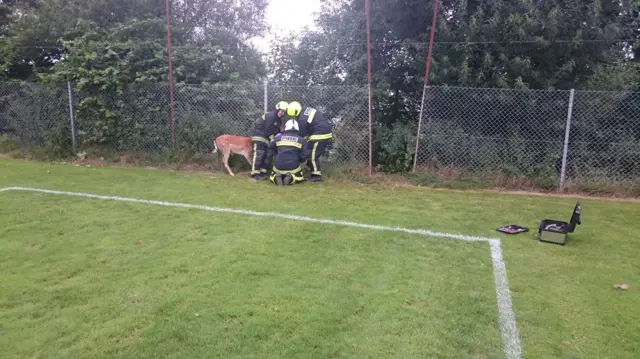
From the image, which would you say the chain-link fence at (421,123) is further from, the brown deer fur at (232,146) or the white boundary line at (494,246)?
the white boundary line at (494,246)

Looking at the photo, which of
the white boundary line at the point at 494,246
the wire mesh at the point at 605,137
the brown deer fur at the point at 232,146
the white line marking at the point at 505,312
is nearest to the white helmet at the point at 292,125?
the brown deer fur at the point at 232,146

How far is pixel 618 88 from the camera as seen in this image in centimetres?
784

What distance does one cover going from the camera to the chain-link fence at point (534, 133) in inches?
296

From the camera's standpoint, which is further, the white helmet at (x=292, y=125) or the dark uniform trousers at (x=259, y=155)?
the dark uniform trousers at (x=259, y=155)

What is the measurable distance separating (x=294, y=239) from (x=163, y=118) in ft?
19.8

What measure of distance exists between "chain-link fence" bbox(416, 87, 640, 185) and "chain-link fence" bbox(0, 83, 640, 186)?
17mm

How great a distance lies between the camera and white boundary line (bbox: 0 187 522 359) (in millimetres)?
2936

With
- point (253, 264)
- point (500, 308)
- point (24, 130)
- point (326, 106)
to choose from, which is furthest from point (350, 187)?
point (24, 130)

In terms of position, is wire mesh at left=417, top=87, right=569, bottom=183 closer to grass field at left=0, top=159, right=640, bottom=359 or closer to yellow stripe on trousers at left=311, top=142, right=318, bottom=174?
grass field at left=0, top=159, right=640, bottom=359

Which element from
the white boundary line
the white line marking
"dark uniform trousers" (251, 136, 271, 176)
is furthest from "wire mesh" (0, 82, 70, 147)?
the white line marking

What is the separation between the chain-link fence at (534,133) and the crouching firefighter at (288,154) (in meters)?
2.35

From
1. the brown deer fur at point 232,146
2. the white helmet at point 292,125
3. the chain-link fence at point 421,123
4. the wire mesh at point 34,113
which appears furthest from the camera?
the wire mesh at point 34,113

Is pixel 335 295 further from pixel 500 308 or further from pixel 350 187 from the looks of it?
pixel 350 187

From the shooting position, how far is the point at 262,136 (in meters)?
8.08
